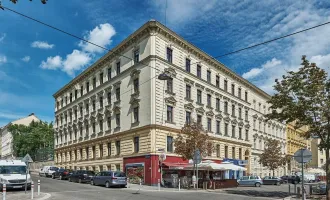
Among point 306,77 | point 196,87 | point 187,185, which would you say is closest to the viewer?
point 306,77

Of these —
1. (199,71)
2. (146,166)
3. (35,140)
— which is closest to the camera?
(146,166)

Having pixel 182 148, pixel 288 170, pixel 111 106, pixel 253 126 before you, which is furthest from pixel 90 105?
pixel 288 170

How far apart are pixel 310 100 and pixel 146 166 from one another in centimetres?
1707

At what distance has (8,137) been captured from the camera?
11988 cm

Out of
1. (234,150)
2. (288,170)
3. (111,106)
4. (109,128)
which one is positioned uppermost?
(111,106)

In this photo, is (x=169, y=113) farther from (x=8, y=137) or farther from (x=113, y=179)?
(x=8, y=137)

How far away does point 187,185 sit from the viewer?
A: 106ft

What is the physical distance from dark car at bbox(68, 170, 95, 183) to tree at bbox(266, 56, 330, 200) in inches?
804

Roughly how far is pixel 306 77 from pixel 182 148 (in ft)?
42.4

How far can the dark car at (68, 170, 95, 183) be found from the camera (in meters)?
35.5

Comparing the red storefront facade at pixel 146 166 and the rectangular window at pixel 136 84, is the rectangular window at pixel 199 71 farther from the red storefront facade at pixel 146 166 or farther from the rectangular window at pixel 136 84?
the red storefront facade at pixel 146 166

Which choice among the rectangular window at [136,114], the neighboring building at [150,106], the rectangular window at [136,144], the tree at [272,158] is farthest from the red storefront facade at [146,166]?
the tree at [272,158]

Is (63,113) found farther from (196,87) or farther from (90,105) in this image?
(196,87)

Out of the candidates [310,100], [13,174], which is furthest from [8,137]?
[310,100]
